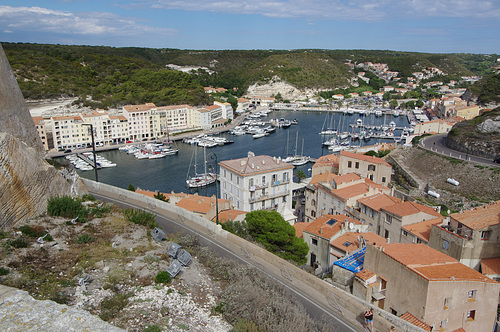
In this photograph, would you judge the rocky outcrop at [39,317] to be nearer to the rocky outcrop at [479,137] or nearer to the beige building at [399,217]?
the beige building at [399,217]

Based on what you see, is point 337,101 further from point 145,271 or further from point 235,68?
point 145,271

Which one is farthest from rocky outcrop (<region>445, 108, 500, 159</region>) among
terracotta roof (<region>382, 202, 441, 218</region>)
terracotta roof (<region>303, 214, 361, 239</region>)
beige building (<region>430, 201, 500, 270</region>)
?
terracotta roof (<region>303, 214, 361, 239</region>)

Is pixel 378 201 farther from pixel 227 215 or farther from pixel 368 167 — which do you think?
pixel 368 167

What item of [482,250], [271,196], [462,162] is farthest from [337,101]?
[482,250]

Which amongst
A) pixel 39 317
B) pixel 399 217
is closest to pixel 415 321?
pixel 39 317

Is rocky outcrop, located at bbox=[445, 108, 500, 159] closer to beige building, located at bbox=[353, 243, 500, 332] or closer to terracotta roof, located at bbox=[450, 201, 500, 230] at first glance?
terracotta roof, located at bbox=[450, 201, 500, 230]
